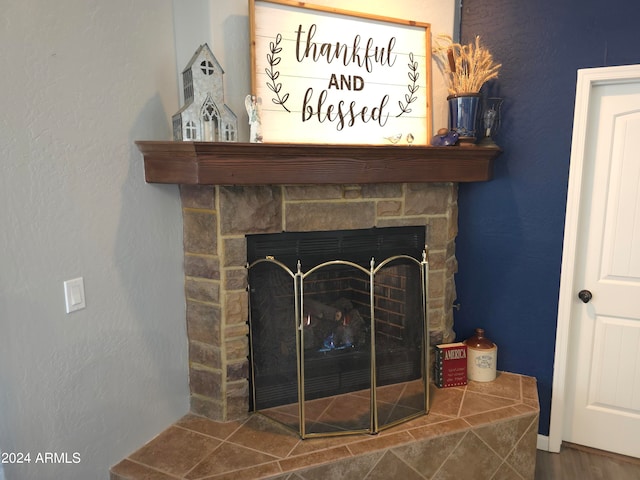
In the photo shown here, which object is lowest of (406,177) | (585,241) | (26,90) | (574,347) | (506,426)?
(506,426)

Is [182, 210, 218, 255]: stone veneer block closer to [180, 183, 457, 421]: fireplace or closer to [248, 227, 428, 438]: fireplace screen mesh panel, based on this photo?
[180, 183, 457, 421]: fireplace

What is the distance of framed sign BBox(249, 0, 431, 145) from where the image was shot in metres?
1.95

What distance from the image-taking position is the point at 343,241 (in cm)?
216

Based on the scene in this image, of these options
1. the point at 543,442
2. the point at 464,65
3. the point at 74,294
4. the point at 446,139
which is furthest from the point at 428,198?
the point at 74,294

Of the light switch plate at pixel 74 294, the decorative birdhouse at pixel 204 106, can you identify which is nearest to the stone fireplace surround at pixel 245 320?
the decorative birdhouse at pixel 204 106

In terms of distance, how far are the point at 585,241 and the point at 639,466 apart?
1.19 m

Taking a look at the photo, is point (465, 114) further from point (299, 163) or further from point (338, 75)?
point (299, 163)

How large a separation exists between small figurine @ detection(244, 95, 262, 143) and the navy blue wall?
1.20 metres

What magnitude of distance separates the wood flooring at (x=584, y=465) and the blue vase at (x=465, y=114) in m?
1.71

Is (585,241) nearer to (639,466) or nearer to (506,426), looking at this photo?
(506,426)

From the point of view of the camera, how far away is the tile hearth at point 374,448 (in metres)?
1.78

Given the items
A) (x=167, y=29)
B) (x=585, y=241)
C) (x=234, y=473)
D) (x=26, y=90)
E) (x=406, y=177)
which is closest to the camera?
(x=26, y=90)

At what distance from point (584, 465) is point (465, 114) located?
190 cm

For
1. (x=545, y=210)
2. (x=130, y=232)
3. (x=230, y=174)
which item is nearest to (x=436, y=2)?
(x=545, y=210)
